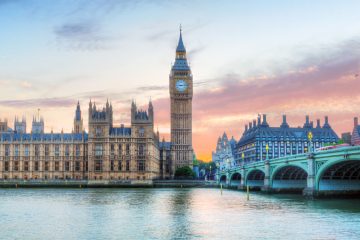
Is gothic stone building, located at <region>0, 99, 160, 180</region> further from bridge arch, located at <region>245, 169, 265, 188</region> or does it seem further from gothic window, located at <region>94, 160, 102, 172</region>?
bridge arch, located at <region>245, 169, 265, 188</region>

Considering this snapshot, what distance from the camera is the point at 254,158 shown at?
655 feet

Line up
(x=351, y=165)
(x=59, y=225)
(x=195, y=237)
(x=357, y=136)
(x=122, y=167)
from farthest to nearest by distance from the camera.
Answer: (x=122, y=167), (x=357, y=136), (x=351, y=165), (x=59, y=225), (x=195, y=237)

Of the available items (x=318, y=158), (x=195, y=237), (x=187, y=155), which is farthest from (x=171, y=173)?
(x=195, y=237)

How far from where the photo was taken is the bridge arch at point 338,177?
7319cm

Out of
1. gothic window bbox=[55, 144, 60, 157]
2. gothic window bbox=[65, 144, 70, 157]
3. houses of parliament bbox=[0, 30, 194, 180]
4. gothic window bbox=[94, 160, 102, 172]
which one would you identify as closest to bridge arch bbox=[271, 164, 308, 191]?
houses of parliament bbox=[0, 30, 194, 180]

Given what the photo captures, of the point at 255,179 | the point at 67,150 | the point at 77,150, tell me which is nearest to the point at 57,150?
the point at 67,150

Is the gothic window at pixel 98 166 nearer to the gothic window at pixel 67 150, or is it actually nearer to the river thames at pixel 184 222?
the gothic window at pixel 67 150

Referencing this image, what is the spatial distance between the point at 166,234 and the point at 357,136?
388 ft

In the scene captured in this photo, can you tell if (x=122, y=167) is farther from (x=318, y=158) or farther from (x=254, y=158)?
(x=318, y=158)

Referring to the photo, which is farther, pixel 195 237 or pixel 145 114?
pixel 145 114

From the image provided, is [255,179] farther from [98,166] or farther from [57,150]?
[57,150]

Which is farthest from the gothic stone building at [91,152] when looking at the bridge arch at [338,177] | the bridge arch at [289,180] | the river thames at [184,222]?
the river thames at [184,222]

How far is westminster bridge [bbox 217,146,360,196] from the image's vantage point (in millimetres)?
68500

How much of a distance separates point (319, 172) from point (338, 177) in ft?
19.4
